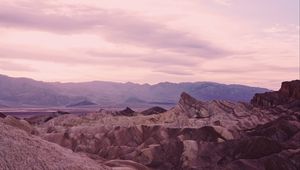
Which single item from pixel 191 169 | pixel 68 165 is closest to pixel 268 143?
pixel 191 169

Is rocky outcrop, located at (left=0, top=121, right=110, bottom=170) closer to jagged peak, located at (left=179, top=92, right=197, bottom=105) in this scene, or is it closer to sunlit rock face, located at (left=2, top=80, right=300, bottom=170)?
sunlit rock face, located at (left=2, top=80, right=300, bottom=170)

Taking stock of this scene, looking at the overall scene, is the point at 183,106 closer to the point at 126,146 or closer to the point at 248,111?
the point at 248,111

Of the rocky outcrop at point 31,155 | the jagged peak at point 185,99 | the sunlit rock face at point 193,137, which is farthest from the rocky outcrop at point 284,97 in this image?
the rocky outcrop at point 31,155

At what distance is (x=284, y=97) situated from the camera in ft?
237

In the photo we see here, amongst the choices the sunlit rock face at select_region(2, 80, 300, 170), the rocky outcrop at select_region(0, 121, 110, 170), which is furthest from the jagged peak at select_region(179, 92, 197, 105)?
the rocky outcrop at select_region(0, 121, 110, 170)

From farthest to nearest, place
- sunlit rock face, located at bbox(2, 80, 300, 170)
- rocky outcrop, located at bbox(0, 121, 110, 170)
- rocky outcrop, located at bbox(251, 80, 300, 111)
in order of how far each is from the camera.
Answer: rocky outcrop, located at bbox(251, 80, 300, 111), sunlit rock face, located at bbox(2, 80, 300, 170), rocky outcrop, located at bbox(0, 121, 110, 170)

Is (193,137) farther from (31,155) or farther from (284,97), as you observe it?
(31,155)

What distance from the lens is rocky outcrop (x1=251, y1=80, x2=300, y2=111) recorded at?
69375mm

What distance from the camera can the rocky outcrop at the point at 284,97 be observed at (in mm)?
69375

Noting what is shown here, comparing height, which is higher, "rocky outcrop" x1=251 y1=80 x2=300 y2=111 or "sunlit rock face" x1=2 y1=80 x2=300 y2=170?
"rocky outcrop" x1=251 y1=80 x2=300 y2=111

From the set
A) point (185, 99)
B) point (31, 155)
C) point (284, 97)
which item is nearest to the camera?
point (31, 155)

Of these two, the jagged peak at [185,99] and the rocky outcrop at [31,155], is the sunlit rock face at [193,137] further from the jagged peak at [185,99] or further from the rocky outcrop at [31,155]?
the rocky outcrop at [31,155]

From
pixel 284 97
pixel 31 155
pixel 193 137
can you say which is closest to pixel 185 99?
pixel 284 97

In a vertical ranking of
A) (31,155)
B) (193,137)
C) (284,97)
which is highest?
(284,97)
